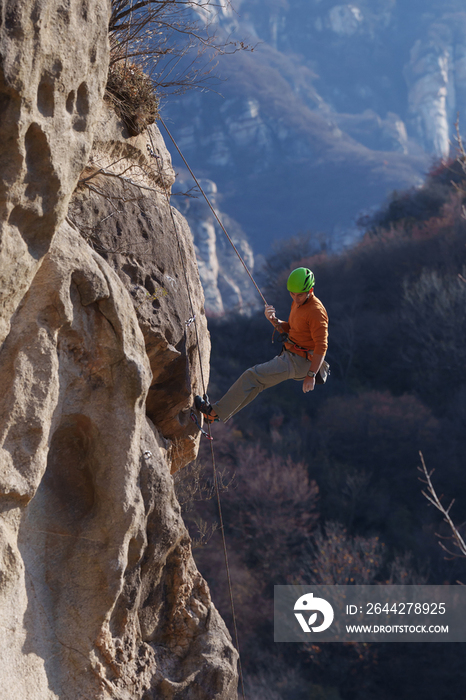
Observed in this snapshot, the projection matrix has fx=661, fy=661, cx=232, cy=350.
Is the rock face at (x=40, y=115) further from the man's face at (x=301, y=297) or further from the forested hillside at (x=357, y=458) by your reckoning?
the forested hillside at (x=357, y=458)

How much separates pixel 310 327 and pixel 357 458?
79.5 ft

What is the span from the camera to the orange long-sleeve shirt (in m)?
6.44

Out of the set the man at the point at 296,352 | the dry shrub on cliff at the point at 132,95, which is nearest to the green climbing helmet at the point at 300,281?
the man at the point at 296,352

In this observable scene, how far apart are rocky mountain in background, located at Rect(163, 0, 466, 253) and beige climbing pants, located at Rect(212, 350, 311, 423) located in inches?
3202

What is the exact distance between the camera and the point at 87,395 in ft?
17.0

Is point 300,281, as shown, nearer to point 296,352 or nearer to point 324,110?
point 296,352

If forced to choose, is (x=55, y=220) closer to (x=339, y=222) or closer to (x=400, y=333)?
(x=400, y=333)

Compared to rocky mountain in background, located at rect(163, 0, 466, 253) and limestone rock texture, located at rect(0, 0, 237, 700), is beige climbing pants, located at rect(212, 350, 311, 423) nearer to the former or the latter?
limestone rock texture, located at rect(0, 0, 237, 700)

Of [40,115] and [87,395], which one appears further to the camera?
[87,395]

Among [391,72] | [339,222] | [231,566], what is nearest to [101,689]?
[231,566]

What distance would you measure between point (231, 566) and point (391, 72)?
119 m

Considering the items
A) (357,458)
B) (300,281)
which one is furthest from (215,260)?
(300,281)

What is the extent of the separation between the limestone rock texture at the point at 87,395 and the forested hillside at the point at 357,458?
204 inches

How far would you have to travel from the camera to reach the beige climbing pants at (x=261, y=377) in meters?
6.64
